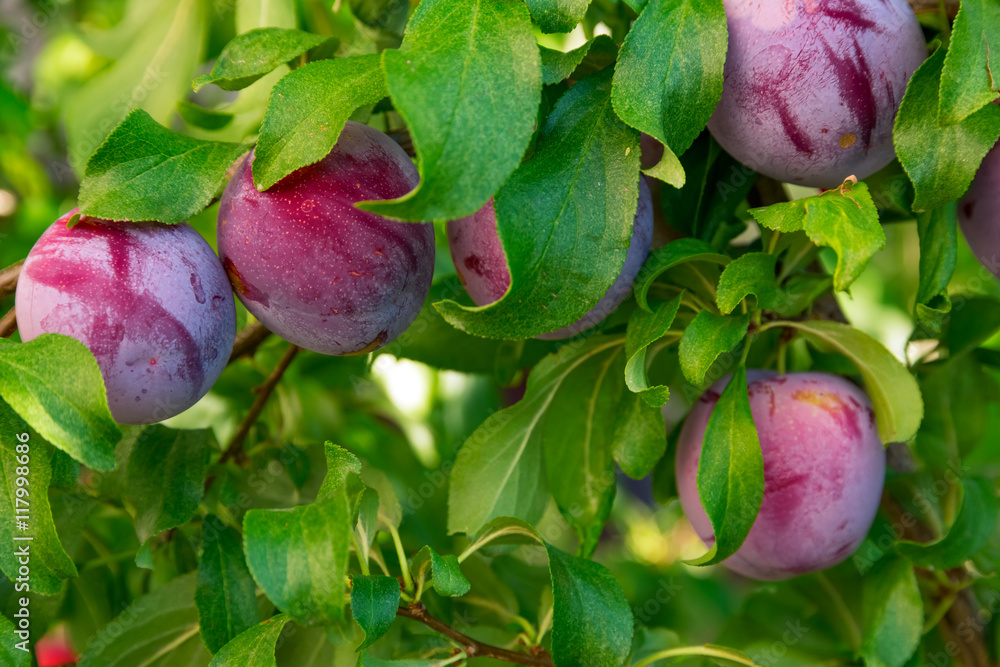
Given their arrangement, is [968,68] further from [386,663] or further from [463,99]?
[386,663]

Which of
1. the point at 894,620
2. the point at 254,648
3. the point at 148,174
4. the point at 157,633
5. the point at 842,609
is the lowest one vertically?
the point at 842,609

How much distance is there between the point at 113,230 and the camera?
43cm

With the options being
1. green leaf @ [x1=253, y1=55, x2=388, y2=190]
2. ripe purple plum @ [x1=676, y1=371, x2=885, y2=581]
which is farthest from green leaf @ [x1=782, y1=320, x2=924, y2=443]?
green leaf @ [x1=253, y1=55, x2=388, y2=190]

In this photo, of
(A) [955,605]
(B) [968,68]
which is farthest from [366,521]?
(A) [955,605]

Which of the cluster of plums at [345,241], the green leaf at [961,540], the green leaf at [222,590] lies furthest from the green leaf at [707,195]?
the green leaf at [222,590]

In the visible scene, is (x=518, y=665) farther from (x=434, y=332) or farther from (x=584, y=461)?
(x=434, y=332)

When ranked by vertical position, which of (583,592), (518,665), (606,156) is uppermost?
(606,156)

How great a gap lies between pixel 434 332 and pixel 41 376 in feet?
1.09

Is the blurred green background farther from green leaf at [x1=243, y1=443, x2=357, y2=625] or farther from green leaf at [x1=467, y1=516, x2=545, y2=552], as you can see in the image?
green leaf at [x1=243, y1=443, x2=357, y2=625]

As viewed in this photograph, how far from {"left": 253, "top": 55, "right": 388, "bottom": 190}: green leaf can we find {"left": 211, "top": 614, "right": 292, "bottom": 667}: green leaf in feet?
0.76

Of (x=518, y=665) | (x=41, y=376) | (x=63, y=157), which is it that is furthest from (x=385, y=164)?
(x=63, y=157)

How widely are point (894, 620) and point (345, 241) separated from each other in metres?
0.46

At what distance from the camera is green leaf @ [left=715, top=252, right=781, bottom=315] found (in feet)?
1.46

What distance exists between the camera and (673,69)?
0.42 meters
